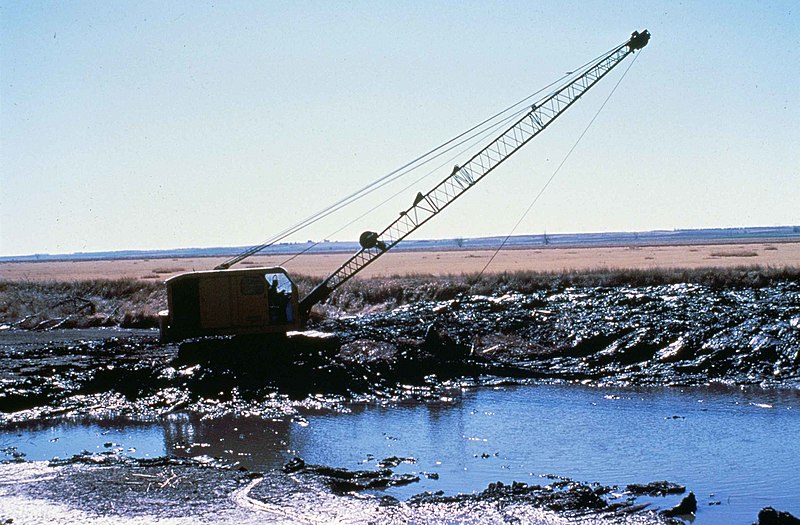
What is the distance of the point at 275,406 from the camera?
2417 cm

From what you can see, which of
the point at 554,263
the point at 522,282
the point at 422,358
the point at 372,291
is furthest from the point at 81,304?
the point at 554,263

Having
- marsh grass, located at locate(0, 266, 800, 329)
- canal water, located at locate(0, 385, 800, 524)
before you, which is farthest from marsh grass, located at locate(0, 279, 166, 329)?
canal water, located at locate(0, 385, 800, 524)

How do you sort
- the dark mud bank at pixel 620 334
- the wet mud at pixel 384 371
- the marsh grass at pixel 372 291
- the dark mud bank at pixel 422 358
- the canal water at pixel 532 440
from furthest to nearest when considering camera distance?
the marsh grass at pixel 372 291, the dark mud bank at pixel 620 334, the dark mud bank at pixel 422 358, the canal water at pixel 532 440, the wet mud at pixel 384 371

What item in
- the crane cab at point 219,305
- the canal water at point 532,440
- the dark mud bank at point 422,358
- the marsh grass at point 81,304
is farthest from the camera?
the marsh grass at point 81,304

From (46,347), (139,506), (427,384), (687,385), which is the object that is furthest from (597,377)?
(46,347)

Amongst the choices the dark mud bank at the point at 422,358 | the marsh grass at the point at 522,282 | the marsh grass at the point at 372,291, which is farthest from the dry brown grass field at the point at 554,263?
the dark mud bank at the point at 422,358

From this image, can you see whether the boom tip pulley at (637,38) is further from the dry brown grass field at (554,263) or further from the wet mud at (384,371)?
the dry brown grass field at (554,263)

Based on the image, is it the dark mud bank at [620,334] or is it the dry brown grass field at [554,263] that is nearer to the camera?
the dark mud bank at [620,334]

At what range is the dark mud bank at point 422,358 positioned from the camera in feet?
84.3

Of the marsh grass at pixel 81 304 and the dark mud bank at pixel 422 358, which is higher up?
the marsh grass at pixel 81 304

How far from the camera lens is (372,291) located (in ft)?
152

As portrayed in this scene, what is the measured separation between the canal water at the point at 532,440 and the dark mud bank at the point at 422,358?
7.29 feet

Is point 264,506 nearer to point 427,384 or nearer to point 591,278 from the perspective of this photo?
point 427,384

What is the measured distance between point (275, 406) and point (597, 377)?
35.2 ft
